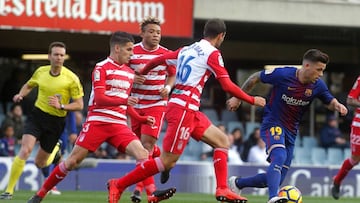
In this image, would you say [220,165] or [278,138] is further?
[278,138]

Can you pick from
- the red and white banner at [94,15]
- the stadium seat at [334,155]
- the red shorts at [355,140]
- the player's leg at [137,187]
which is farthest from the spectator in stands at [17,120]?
the red shorts at [355,140]

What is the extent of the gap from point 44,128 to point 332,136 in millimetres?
12048

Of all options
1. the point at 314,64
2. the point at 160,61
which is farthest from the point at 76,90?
the point at 314,64

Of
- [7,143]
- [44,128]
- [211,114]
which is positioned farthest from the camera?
[211,114]

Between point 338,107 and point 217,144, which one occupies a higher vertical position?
point 338,107

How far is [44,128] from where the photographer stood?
1590 centimetres

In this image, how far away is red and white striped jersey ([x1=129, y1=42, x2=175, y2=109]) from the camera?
14.1m

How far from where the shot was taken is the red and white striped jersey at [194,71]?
11930mm

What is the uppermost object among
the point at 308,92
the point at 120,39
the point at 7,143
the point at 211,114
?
the point at 120,39

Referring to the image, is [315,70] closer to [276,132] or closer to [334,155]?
[276,132]

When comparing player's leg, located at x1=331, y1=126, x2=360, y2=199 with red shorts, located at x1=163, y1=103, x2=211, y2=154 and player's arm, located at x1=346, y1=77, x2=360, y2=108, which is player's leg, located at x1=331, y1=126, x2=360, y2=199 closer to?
player's arm, located at x1=346, y1=77, x2=360, y2=108

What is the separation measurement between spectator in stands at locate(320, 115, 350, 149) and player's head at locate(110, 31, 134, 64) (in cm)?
1453

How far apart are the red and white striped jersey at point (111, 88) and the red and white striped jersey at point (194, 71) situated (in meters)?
0.63

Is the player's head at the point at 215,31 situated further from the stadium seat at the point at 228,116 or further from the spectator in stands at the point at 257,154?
the stadium seat at the point at 228,116
